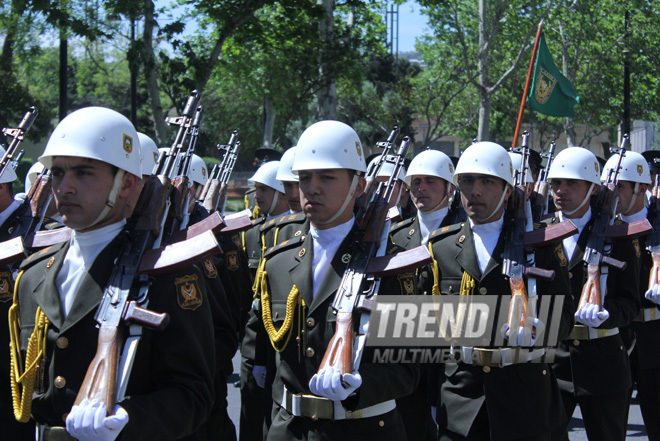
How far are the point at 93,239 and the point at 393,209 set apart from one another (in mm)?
5067

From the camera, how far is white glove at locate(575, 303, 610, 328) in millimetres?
5668

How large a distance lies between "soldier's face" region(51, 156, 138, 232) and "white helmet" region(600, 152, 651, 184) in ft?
18.6

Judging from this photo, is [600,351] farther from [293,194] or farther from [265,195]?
[265,195]

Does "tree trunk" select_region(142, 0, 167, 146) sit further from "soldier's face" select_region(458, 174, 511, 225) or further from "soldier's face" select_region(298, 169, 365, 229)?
"soldier's face" select_region(298, 169, 365, 229)

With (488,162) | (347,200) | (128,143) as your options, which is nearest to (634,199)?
(488,162)

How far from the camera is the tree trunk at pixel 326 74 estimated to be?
1733 cm

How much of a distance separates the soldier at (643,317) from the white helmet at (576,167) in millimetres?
906

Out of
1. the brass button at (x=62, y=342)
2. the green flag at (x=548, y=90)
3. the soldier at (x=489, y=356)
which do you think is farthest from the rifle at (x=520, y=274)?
the green flag at (x=548, y=90)

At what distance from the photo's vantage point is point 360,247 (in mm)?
3977

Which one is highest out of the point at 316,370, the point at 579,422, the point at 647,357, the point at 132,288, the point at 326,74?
the point at 326,74

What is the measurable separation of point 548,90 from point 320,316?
936 centimetres

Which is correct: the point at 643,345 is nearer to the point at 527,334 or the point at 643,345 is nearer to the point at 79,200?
the point at 527,334

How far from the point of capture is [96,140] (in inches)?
123

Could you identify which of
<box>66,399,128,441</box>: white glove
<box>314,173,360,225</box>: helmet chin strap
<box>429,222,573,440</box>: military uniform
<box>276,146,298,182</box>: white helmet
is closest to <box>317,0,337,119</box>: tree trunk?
<box>276,146,298,182</box>: white helmet
